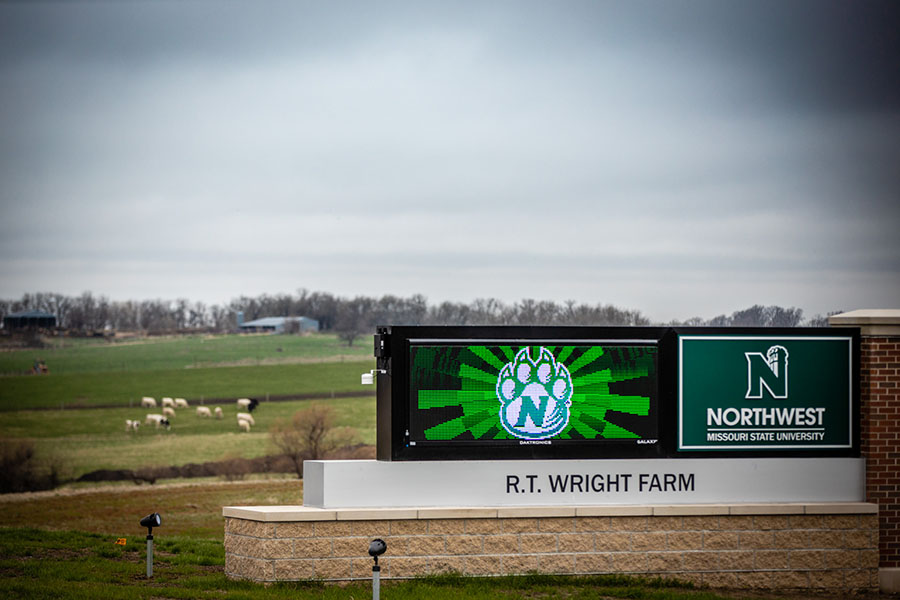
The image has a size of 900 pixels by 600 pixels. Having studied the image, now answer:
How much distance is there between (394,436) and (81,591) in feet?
13.5

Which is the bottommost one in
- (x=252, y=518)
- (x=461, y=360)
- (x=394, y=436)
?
(x=252, y=518)

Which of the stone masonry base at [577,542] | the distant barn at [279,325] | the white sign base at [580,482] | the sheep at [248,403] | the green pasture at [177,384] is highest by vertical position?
the distant barn at [279,325]

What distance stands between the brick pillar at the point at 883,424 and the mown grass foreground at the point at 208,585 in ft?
9.83

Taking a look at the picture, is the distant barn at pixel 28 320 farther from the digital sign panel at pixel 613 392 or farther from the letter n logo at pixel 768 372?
the letter n logo at pixel 768 372

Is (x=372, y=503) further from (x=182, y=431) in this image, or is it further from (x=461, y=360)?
(x=182, y=431)

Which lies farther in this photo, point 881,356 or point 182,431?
point 182,431

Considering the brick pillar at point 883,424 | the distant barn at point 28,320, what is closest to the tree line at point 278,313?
the distant barn at point 28,320

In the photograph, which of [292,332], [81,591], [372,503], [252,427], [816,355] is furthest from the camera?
[292,332]

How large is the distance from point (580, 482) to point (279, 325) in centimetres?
11151

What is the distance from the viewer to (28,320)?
120938 millimetres

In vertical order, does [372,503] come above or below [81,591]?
above

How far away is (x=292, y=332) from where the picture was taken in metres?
121

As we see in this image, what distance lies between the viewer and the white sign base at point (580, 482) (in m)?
14.5

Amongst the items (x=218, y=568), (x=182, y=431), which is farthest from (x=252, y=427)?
(x=218, y=568)
